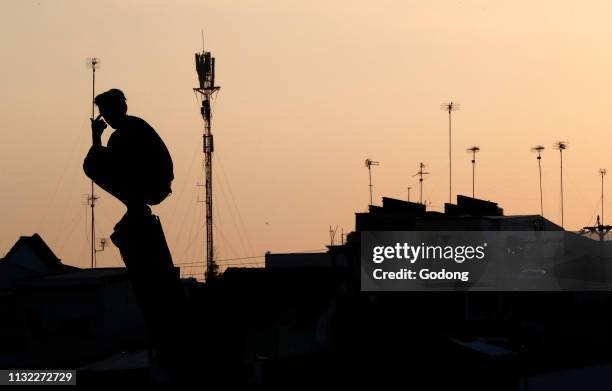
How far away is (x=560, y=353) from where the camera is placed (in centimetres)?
4694

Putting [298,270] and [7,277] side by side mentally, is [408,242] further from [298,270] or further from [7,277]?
[7,277]

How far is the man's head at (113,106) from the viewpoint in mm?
12023

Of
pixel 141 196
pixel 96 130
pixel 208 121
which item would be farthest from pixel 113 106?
pixel 208 121

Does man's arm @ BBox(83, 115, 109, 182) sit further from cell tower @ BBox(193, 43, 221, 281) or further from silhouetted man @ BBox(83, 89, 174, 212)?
cell tower @ BBox(193, 43, 221, 281)

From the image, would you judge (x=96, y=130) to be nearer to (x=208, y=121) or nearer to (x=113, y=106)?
(x=113, y=106)

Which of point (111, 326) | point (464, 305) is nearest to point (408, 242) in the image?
point (464, 305)

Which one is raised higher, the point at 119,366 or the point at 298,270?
the point at 298,270

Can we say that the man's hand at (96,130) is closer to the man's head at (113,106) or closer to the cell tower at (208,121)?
the man's head at (113,106)

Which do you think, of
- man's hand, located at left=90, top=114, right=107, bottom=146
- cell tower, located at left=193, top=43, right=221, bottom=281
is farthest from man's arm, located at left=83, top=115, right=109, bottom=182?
cell tower, located at left=193, top=43, right=221, bottom=281

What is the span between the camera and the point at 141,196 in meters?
12.1

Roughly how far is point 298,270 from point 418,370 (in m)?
16.4

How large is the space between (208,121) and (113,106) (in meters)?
61.6

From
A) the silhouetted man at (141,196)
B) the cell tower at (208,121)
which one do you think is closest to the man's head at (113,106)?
the silhouetted man at (141,196)

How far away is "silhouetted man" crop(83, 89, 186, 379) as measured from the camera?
1202 cm
